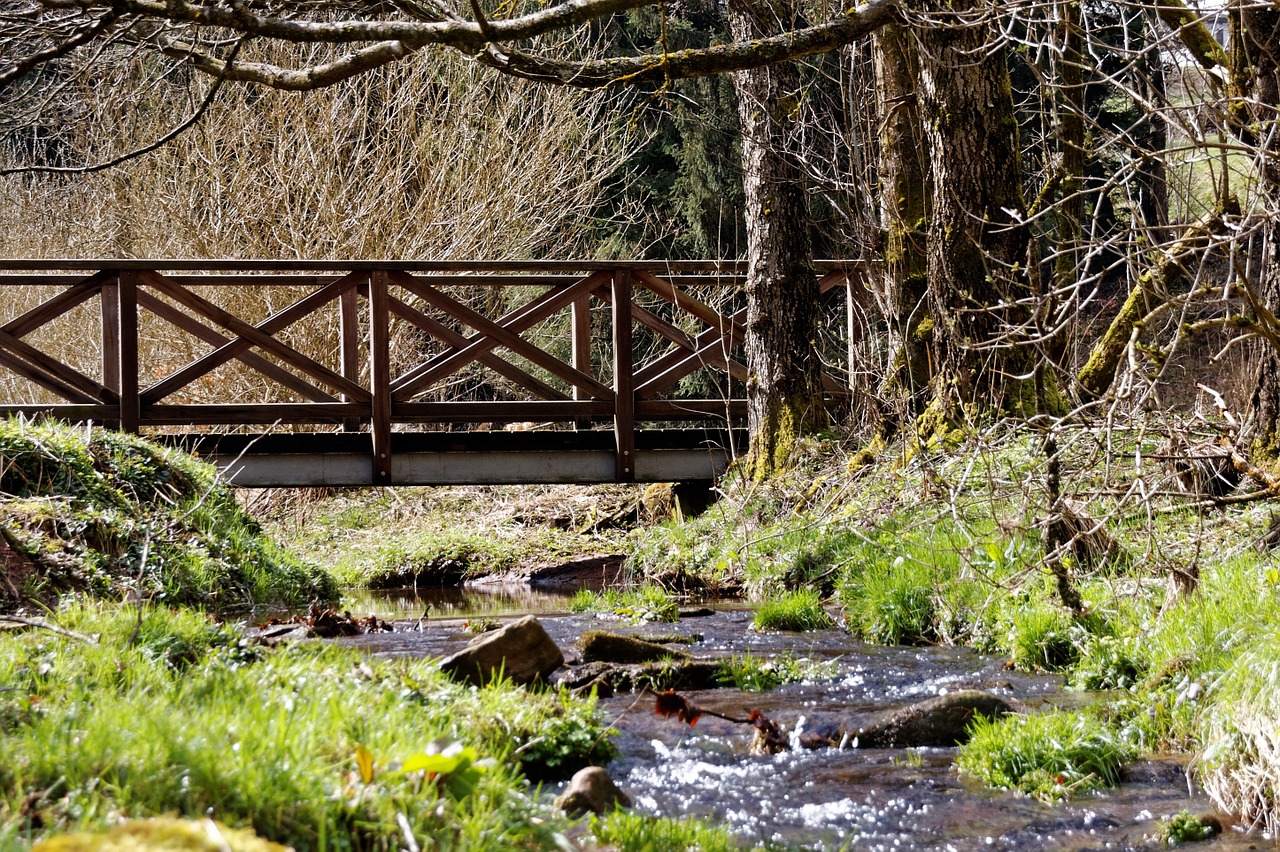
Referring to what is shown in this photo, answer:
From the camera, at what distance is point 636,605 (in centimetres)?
725

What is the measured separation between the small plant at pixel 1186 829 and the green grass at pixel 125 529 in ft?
13.0

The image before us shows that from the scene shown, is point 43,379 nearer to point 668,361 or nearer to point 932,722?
point 668,361

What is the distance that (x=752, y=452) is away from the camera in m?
9.62

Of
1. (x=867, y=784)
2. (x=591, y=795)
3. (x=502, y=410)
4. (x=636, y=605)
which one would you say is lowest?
(x=636, y=605)

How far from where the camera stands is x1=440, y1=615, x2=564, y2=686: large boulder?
420 cm

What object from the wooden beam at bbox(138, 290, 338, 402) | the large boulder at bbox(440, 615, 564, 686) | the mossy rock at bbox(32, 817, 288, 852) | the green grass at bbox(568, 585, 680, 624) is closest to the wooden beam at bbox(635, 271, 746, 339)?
the wooden beam at bbox(138, 290, 338, 402)

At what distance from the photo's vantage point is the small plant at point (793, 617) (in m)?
6.39

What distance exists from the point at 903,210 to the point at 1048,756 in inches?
214

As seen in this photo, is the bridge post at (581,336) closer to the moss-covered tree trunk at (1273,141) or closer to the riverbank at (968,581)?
the riverbank at (968,581)

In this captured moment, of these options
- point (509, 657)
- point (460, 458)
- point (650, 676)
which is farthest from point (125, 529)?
point (460, 458)

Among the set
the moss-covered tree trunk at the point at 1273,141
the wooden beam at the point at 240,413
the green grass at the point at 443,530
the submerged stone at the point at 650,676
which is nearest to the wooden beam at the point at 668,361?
the green grass at the point at 443,530

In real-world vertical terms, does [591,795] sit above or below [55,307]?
below

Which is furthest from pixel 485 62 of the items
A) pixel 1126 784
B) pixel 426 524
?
pixel 426 524

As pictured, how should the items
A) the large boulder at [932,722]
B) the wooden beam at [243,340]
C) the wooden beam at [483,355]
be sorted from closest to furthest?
the large boulder at [932,722] < the wooden beam at [243,340] < the wooden beam at [483,355]
